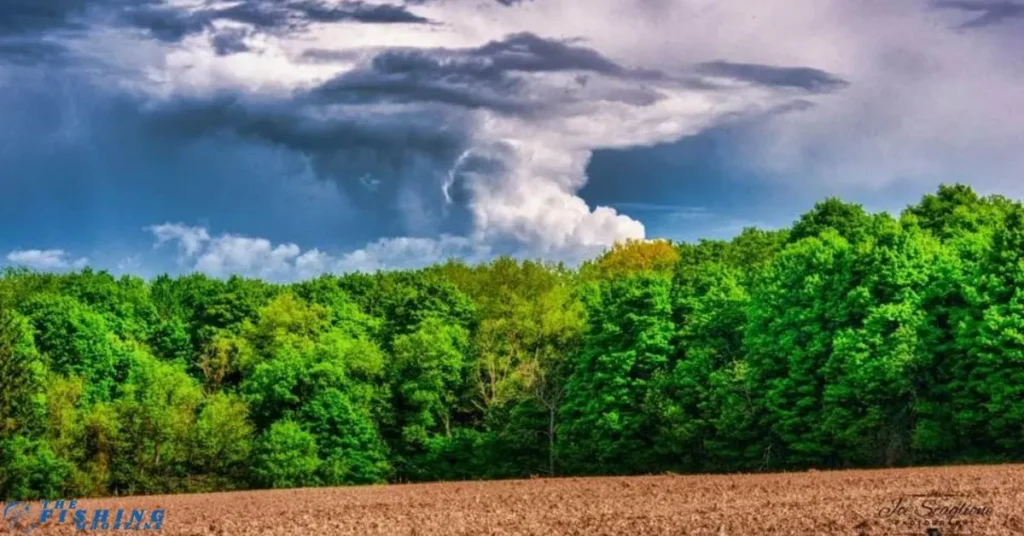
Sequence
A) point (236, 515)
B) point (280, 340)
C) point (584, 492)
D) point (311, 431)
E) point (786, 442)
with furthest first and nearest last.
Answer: point (280, 340) < point (311, 431) < point (786, 442) < point (584, 492) < point (236, 515)

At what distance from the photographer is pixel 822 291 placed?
7756 cm

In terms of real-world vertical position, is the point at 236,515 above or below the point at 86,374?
below

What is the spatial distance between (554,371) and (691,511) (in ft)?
197

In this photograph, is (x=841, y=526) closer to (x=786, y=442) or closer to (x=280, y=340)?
(x=786, y=442)

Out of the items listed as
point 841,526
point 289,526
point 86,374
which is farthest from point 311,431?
point 841,526

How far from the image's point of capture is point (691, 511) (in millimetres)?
37844

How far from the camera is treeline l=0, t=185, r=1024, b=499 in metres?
71.3

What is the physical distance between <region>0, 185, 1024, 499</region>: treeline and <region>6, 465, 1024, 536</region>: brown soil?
13.7m

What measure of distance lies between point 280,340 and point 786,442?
4807cm

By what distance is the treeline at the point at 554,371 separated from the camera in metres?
71.3

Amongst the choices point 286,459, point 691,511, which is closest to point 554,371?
point 286,459

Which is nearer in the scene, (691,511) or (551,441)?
(691,511)

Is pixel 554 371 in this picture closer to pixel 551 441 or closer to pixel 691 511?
pixel 551 441

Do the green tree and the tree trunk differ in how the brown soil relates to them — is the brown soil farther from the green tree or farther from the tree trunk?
the green tree
